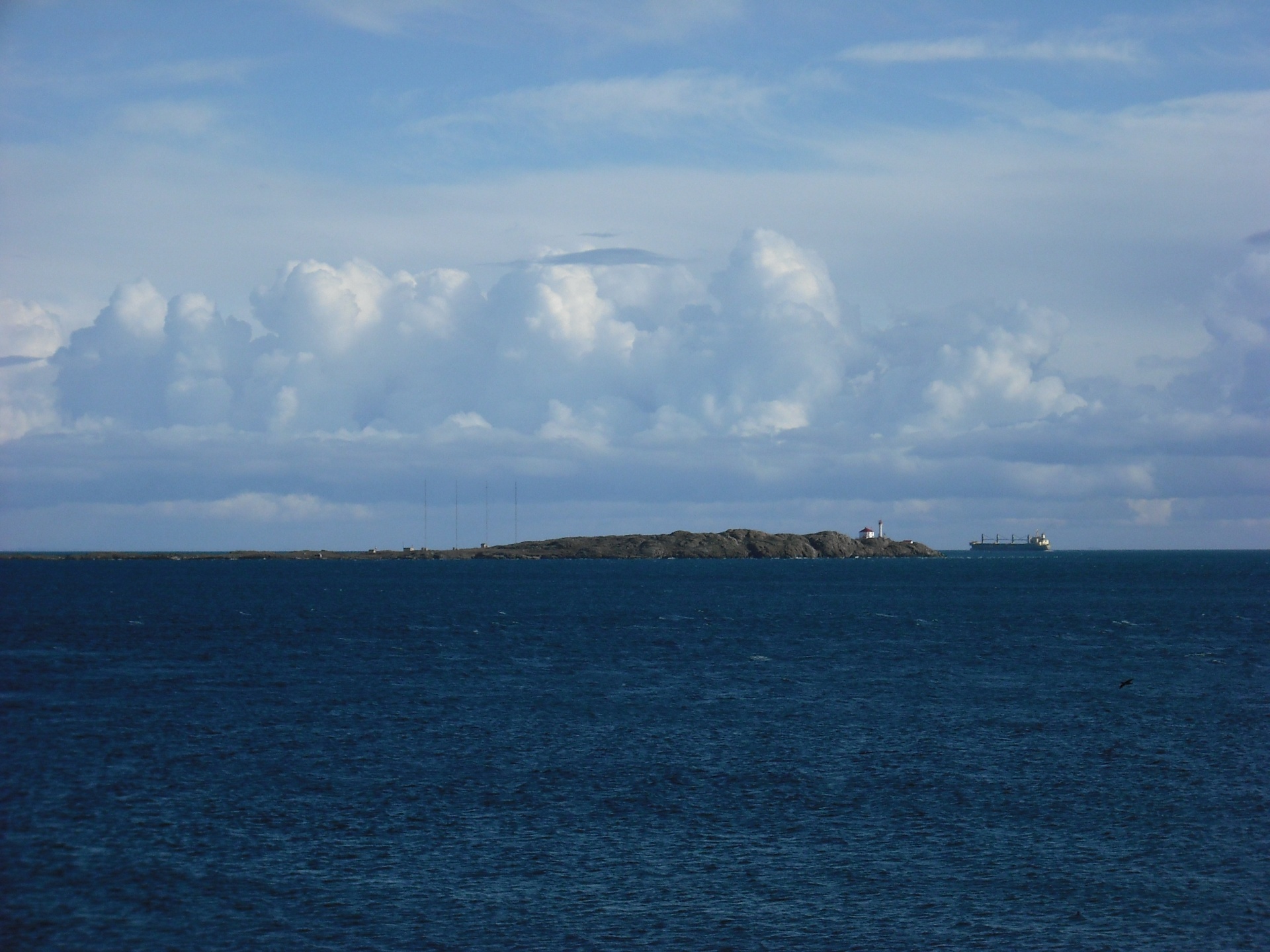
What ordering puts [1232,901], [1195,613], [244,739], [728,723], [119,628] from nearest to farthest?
[1232,901] → [244,739] → [728,723] → [119,628] → [1195,613]

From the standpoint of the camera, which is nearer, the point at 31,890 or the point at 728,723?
the point at 31,890

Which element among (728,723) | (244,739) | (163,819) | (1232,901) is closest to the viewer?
(1232,901)

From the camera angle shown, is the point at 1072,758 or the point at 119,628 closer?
Answer: the point at 1072,758

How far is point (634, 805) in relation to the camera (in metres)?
54.8

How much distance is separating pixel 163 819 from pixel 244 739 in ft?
62.2

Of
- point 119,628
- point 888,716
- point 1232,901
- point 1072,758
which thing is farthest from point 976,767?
point 119,628

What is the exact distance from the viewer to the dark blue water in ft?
135

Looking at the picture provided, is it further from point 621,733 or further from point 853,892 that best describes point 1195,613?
point 853,892

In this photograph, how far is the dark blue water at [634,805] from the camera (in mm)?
41250

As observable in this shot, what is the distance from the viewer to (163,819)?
52406mm

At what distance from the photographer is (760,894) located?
43562 millimetres

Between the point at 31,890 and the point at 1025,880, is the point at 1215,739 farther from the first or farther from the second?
the point at 31,890

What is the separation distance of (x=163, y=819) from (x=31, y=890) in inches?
351

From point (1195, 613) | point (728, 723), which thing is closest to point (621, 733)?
point (728, 723)
